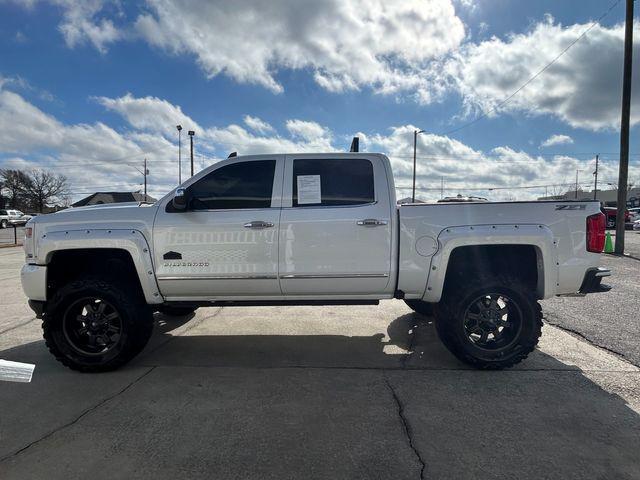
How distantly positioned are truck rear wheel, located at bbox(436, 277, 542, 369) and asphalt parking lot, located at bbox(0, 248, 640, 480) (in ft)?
0.66

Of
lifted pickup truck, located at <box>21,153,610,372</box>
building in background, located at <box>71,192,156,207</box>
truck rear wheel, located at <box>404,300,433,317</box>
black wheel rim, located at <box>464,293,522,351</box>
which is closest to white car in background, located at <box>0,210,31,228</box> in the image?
building in background, located at <box>71,192,156,207</box>

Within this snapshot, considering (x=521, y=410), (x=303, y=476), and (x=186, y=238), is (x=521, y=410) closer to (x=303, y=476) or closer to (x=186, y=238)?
(x=303, y=476)

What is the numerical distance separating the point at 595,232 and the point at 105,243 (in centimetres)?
462

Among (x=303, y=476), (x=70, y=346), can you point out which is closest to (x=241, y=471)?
(x=303, y=476)

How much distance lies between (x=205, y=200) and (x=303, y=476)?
2681mm

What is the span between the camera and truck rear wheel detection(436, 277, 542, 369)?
400cm

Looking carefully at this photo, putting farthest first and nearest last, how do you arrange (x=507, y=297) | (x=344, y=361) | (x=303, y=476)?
1. (x=344, y=361)
2. (x=507, y=297)
3. (x=303, y=476)

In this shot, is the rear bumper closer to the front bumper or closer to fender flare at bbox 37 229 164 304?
fender flare at bbox 37 229 164 304

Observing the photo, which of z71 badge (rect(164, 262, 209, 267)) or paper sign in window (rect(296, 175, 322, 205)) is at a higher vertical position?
paper sign in window (rect(296, 175, 322, 205))

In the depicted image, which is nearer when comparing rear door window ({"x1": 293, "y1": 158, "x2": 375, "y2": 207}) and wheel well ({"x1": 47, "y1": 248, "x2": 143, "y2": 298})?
rear door window ({"x1": 293, "y1": 158, "x2": 375, "y2": 207})

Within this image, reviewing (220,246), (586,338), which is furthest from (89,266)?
(586,338)

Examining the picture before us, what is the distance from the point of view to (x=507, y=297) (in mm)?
4031

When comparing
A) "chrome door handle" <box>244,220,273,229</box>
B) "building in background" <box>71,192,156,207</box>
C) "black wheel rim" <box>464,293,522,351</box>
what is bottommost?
"black wheel rim" <box>464,293,522,351</box>

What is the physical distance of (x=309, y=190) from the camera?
4195 mm
